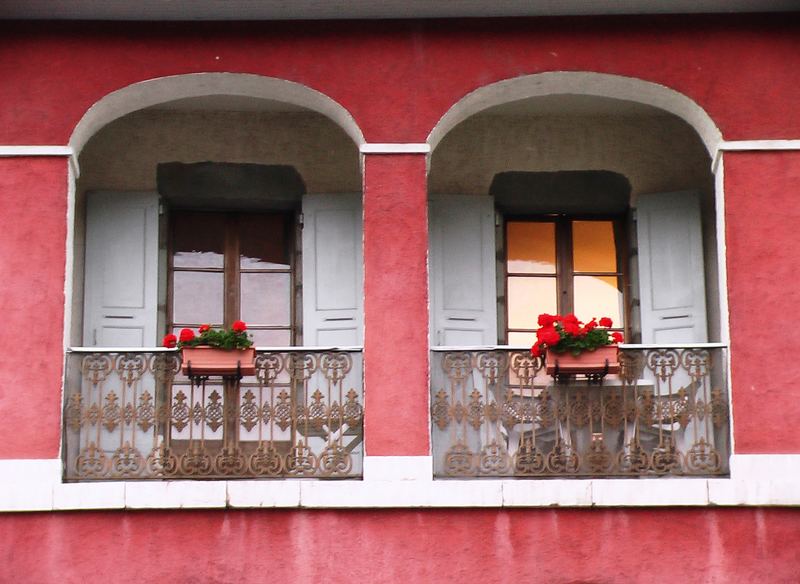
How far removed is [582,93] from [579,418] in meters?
2.53

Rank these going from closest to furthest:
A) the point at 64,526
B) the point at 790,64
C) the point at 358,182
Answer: the point at 64,526, the point at 790,64, the point at 358,182

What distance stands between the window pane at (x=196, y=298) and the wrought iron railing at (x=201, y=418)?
141 cm

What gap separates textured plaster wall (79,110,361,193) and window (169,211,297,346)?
18.8 inches

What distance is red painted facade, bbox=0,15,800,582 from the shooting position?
11359 mm

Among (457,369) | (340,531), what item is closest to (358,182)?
(457,369)

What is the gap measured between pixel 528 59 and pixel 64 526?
4632mm

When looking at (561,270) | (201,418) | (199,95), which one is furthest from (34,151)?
(561,270)

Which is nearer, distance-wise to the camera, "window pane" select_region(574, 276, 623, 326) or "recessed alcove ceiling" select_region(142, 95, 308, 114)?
"recessed alcove ceiling" select_region(142, 95, 308, 114)

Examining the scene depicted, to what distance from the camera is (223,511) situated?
11430 mm

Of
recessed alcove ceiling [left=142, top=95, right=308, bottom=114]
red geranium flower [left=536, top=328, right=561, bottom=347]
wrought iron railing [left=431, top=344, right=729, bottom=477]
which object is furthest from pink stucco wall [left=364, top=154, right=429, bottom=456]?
recessed alcove ceiling [left=142, top=95, right=308, bottom=114]

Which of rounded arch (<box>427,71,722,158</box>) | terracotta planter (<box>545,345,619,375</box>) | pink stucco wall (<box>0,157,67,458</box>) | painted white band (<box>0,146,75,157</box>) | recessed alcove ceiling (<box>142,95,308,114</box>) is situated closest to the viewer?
pink stucco wall (<box>0,157,67,458</box>)

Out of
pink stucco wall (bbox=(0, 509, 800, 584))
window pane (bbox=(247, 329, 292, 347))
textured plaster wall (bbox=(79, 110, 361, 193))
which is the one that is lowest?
pink stucco wall (bbox=(0, 509, 800, 584))

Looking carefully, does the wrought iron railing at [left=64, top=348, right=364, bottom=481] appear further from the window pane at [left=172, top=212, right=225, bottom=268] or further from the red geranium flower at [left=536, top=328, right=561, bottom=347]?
the window pane at [left=172, top=212, right=225, bottom=268]

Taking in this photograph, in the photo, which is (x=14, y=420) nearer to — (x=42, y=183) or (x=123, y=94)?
(x=42, y=183)
